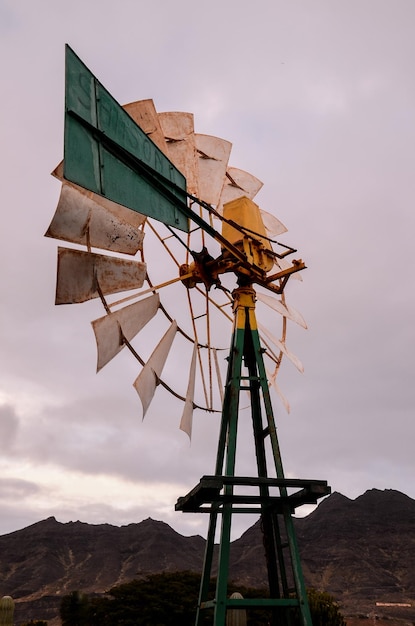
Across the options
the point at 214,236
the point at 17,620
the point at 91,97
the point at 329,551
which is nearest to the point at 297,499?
the point at 214,236

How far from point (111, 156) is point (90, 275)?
5.50 ft

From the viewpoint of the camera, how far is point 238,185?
8.95 m

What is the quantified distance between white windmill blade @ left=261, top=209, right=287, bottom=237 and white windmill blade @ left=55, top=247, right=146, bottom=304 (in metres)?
Result: 2.85

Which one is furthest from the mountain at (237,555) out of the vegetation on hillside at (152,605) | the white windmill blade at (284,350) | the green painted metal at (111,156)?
the green painted metal at (111,156)

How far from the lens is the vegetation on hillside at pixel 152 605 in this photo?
21125 mm

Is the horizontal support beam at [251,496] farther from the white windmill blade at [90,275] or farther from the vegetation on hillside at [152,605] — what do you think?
the vegetation on hillside at [152,605]

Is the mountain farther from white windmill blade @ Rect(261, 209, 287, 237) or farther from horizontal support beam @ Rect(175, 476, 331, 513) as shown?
horizontal support beam @ Rect(175, 476, 331, 513)

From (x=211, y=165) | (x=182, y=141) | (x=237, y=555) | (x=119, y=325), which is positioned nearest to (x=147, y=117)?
(x=182, y=141)

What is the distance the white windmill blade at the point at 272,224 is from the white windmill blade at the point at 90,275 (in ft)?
9.35

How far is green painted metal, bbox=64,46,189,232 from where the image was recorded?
4.55m

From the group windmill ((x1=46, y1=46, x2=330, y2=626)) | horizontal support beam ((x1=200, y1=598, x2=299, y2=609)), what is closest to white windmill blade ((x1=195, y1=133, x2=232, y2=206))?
windmill ((x1=46, y1=46, x2=330, y2=626))

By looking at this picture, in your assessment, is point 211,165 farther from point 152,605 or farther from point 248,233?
point 152,605

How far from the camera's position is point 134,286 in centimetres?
688

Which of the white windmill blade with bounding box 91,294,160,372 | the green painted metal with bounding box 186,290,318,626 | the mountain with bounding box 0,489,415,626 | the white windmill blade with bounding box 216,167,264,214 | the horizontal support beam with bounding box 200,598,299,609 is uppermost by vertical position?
the mountain with bounding box 0,489,415,626
